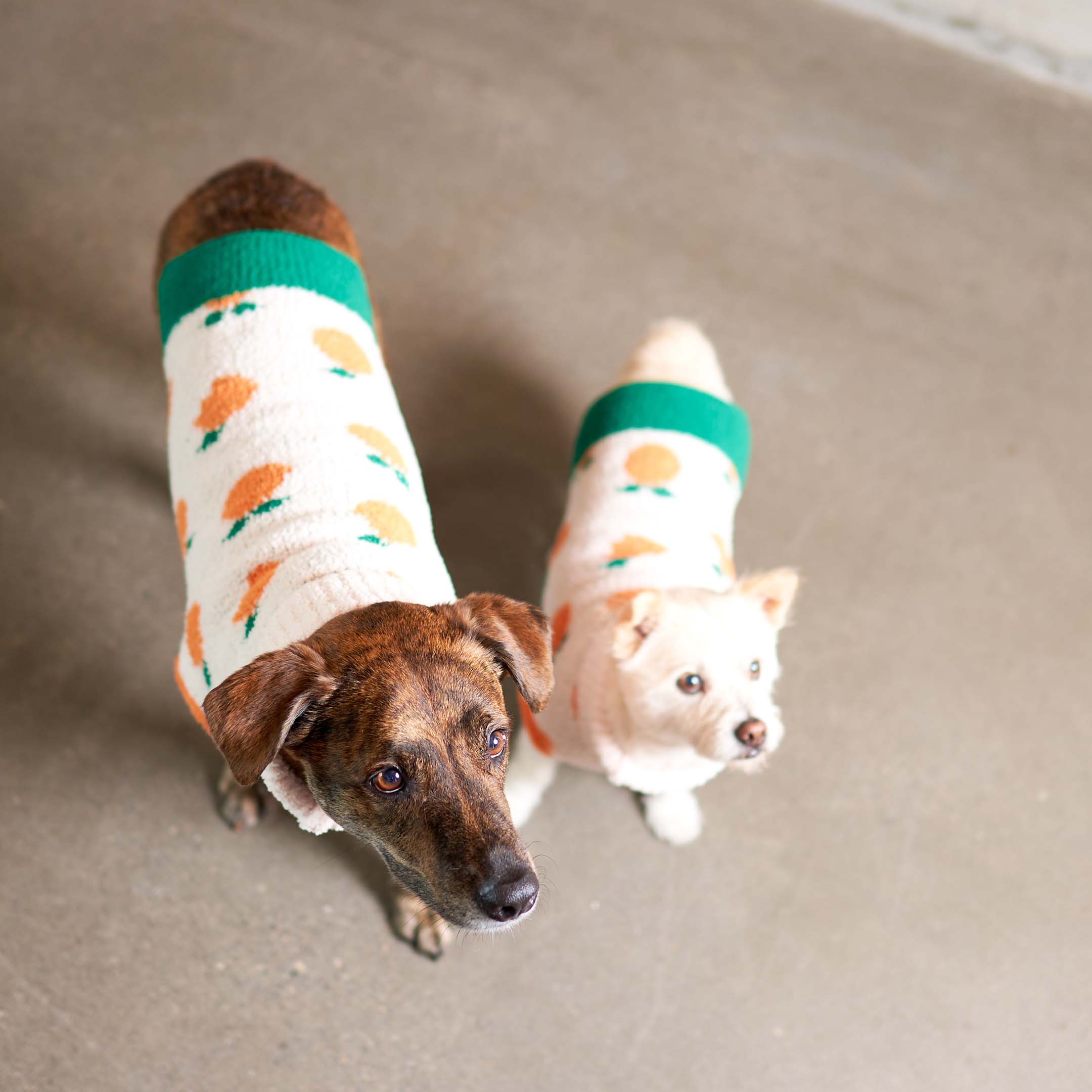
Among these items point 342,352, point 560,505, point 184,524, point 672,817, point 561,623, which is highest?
point 342,352

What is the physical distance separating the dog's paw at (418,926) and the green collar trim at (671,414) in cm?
144

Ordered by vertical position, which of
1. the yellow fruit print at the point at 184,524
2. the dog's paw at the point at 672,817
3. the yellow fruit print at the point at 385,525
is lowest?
the dog's paw at the point at 672,817

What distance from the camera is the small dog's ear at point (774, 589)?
7.23ft

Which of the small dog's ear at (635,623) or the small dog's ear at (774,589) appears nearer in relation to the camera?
the small dog's ear at (635,623)

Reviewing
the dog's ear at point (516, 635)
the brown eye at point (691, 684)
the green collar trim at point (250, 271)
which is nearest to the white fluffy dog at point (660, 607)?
the brown eye at point (691, 684)

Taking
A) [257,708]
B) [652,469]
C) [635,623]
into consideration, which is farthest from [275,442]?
[652,469]

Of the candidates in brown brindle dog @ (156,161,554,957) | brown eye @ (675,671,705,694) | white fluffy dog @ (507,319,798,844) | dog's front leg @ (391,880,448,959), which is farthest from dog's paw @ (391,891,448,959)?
brown eye @ (675,671,705,694)

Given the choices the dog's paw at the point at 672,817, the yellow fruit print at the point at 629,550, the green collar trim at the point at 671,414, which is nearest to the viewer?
the yellow fruit print at the point at 629,550

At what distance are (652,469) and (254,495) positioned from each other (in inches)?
44.9

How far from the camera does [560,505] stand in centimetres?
335

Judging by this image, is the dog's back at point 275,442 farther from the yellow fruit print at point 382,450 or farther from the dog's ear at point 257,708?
the dog's ear at point 257,708

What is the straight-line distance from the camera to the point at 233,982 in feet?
8.29

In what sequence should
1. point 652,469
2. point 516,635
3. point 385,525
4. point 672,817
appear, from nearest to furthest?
point 516,635 → point 385,525 → point 652,469 → point 672,817

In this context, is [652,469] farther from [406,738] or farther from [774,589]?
[406,738]
